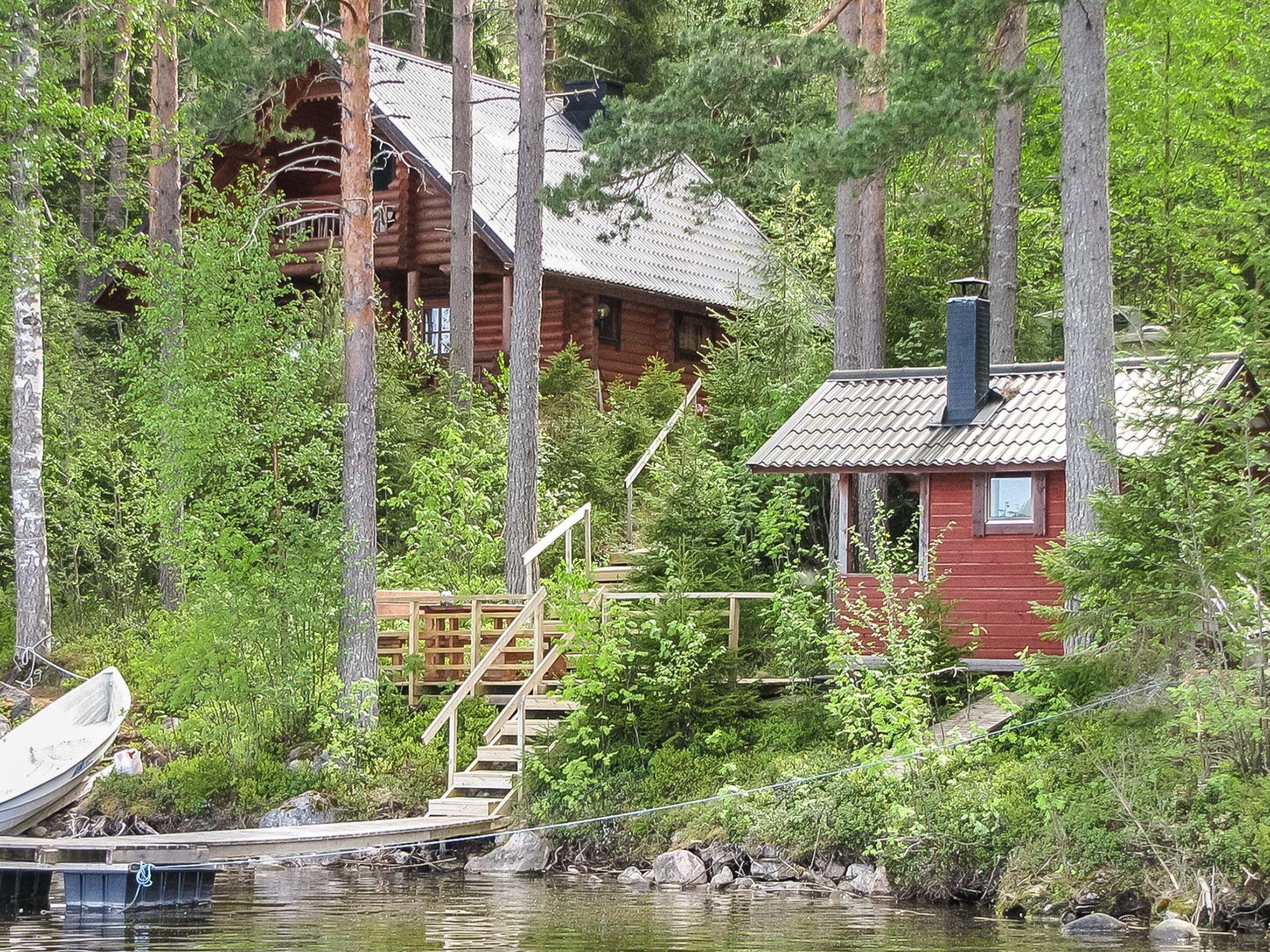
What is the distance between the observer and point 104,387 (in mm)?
28750

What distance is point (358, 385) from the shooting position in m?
20.8

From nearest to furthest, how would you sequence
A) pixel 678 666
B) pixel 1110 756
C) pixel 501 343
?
1. pixel 1110 756
2. pixel 678 666
3. pixel 501 343

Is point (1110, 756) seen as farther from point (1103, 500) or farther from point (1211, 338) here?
point (1211, 338)

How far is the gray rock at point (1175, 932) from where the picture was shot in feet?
44.8

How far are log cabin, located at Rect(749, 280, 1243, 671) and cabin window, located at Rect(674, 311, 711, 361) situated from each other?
→ 14227 mm

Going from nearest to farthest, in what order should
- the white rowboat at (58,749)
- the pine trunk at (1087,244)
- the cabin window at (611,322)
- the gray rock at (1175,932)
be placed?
1. the gray rock at (1175,932)
2. the pine trunk at (1087,244)
3. the white rowboat at (58,749)
4. the cabin window at (611,322)

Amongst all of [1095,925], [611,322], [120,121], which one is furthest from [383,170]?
[1095,925]

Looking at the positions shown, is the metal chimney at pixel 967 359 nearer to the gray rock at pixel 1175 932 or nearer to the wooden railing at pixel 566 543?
the wooden railing at pixel 566 543

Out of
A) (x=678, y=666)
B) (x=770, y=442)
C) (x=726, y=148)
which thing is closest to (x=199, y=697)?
(x=678, y=666)

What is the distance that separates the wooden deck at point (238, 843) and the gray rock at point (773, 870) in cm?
302

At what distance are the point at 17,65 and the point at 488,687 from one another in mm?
9416

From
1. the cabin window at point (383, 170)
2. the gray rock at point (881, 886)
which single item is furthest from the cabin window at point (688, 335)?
the gray rock at point (881, 886)

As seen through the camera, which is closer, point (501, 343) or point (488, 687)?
point (488, 687)

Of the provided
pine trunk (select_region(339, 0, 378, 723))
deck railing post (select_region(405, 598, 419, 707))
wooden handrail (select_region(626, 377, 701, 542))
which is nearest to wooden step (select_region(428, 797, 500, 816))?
pine trunk (select_region(339, 0, 378, 723))
